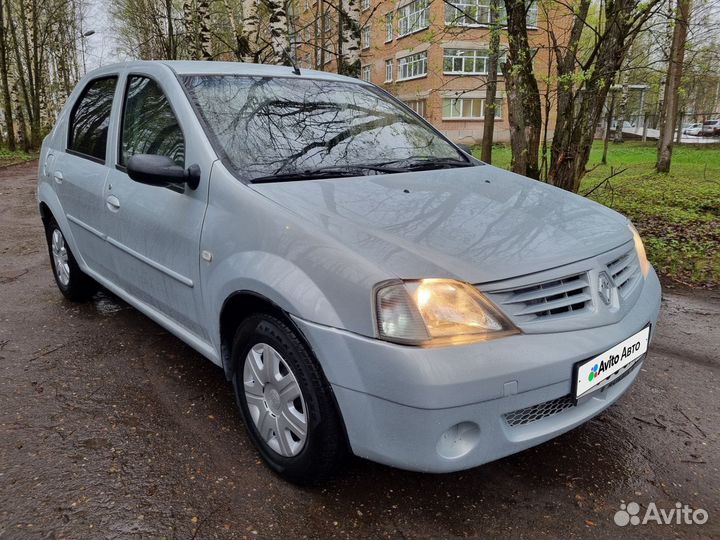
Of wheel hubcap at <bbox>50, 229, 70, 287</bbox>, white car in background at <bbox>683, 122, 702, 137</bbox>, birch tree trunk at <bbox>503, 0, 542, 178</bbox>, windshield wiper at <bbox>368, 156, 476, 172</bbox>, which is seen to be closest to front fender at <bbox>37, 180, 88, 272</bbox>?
wheel hubcap at <bbox>50, 229, 70, 287</bbox>

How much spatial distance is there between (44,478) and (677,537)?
2.51 m

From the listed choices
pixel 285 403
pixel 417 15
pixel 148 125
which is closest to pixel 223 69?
pixel 148 125

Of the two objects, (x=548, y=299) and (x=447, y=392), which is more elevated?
(x=548, y=299)

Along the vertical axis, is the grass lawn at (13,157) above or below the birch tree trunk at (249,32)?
below

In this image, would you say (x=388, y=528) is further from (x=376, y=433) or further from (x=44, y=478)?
(x=44, y=478)

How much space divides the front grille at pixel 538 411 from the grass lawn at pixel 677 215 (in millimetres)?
3798

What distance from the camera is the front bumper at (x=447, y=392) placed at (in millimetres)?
1804

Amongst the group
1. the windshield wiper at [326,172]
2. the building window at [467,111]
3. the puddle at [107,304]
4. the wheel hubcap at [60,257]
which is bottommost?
the puddle at [107,304]

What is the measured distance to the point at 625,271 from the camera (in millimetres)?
2436

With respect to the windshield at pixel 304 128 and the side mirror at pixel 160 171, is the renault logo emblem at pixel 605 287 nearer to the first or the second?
the windshield at pixel 304 128

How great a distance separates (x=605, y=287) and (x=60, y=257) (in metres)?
4.04

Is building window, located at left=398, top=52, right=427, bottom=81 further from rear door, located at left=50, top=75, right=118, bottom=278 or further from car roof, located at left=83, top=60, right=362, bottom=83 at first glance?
car roof, located at left=83, top=60, right=362, bottom=83

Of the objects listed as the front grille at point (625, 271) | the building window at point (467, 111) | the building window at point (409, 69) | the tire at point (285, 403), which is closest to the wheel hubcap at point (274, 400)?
the tire at point (285, 403)

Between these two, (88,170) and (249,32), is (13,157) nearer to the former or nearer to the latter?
(249,32)
